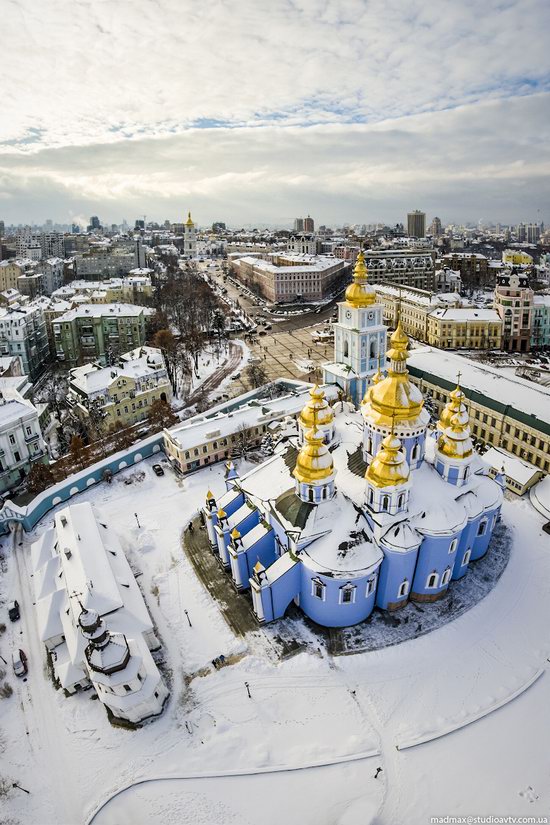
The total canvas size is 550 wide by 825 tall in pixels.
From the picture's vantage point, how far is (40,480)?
37.1 m

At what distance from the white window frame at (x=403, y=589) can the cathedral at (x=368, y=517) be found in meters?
0.08

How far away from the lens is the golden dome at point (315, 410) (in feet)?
86.6

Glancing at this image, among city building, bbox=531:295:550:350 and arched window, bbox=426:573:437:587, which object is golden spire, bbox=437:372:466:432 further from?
city building, bbox=531:295:550:350

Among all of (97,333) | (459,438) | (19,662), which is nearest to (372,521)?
(459,438)

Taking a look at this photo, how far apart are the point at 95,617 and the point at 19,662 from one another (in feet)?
24.6

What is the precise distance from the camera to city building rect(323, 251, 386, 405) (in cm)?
4241

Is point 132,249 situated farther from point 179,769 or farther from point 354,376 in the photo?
point 179,769

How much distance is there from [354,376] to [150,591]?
26535mm

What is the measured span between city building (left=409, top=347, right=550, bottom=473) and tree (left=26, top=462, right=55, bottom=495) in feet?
115

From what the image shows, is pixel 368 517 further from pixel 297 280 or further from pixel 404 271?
pixel 404 271

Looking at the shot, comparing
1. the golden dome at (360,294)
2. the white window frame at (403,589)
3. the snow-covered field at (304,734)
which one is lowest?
the snow-covered field at (304,734)

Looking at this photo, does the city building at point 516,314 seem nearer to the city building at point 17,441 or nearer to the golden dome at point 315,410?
the golden dome at point 315,410

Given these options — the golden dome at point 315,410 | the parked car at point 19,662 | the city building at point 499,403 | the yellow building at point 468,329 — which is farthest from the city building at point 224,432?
the yellow building at point 468,329

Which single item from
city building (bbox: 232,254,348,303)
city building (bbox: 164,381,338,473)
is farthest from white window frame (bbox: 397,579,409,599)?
city building (bbox: 232,254,348,303)
